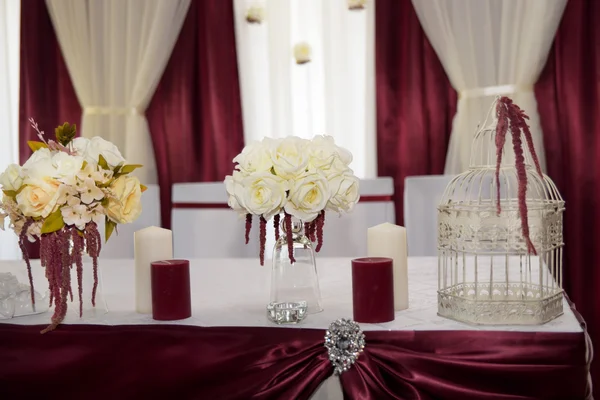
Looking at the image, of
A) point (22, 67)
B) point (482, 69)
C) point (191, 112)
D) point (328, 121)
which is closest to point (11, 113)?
point (22, 67)

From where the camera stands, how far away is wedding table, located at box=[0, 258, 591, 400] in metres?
1.04

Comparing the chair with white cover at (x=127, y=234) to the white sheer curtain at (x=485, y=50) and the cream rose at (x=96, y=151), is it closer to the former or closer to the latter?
the cream rose at (x=96, y=151)

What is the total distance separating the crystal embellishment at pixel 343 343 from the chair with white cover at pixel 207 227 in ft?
4.07

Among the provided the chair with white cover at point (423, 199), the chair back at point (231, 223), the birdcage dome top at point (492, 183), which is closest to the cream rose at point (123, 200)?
the birdcage dome top at point (492, 183)

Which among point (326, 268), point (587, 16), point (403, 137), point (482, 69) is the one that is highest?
point (587, 16)

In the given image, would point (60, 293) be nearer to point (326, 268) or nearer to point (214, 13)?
point (326, 268)

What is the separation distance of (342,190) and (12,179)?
0.56 meters

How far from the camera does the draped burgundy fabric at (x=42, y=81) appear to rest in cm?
327

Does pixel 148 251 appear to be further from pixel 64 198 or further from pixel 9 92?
pixel 9 92

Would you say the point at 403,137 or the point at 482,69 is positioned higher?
the point at 482,69

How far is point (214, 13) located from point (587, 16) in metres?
1.64

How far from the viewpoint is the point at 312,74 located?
10.2ft

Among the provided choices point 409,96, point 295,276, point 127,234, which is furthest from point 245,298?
point 409,96

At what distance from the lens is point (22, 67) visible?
3.28 meters
